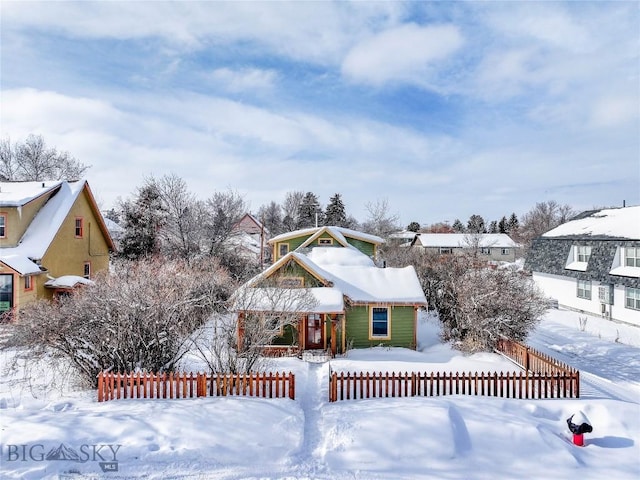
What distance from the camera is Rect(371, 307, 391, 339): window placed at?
56.5 ft

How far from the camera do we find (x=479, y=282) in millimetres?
16609

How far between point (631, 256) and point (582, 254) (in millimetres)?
4391

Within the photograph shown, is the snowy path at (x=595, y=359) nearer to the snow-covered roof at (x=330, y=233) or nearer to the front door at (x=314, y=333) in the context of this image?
the front door at (x=314, y=333)

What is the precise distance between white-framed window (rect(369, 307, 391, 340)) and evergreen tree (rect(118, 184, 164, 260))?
71.0ft

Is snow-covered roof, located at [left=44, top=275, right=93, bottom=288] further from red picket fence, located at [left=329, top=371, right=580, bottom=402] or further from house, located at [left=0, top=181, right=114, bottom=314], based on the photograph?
red picket fence, located at [left=329, top=371, right=580, bottom=402]

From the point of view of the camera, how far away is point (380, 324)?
56.7ft

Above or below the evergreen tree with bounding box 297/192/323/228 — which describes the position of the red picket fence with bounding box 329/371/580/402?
below

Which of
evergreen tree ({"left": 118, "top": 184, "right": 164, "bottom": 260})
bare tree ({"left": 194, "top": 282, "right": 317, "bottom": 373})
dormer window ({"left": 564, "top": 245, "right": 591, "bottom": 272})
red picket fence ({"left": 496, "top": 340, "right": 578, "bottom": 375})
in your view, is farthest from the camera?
evergreen tree ({"left": 118, "top": 184, "right": 164, "bottom": 260})

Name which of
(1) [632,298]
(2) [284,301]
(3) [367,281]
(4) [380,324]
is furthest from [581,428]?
(1) [632,298]

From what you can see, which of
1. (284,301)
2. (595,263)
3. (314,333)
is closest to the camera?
(284,301)

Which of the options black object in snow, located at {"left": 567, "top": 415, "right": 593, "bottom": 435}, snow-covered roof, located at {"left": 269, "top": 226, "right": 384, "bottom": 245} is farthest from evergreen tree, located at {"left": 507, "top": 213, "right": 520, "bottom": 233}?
black object in snow, located at {"left": 567, "top": 415, "right": 593, "bottom": 435}

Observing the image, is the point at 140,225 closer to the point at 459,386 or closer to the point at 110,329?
the point at 110,329

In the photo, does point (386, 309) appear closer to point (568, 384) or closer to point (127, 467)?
point (568, 384)

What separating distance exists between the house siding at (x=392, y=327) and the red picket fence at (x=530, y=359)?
3631mm
